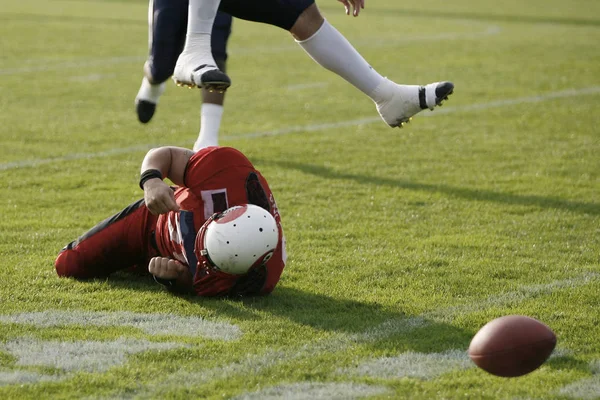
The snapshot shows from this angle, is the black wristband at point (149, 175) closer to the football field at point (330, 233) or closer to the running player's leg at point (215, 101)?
the football field at point (330, 233)

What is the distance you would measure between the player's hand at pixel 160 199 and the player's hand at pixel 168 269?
0.70 ft

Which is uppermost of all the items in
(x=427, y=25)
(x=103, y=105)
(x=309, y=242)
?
(x=309, y=242)

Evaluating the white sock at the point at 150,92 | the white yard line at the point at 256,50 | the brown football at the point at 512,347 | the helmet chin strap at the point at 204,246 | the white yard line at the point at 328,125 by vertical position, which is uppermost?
the brown football at the point at 512,347

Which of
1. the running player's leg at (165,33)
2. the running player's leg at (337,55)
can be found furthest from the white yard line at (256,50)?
the running player's leg at (337,55)

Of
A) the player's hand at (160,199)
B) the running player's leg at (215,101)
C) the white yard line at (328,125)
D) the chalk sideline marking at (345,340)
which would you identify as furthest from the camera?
the white yard line at (328,125)

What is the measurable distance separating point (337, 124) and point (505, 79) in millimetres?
3761

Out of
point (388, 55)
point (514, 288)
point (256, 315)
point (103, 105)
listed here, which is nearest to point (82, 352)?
point (256, 315)

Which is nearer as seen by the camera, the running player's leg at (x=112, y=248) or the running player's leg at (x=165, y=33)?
the running player's leg at (x=112, y=248)

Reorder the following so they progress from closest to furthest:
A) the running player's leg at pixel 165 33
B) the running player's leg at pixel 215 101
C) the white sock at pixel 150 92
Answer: the running player's leg at pixel 165 33
the white sock at pixel 150 92
the running player's leg at pixel 215 101

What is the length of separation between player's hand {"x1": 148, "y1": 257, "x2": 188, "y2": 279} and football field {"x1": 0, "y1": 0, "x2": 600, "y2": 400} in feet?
0.38

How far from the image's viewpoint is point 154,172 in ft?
14.1

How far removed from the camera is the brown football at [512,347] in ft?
10.6

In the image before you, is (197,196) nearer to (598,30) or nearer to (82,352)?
(82,352)

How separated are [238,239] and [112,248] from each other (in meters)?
0.85
